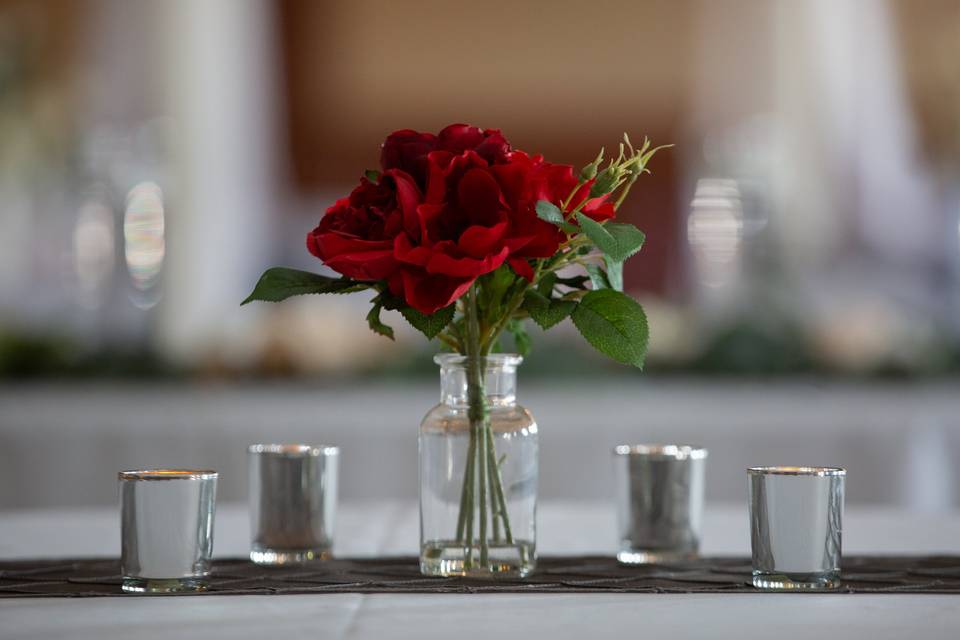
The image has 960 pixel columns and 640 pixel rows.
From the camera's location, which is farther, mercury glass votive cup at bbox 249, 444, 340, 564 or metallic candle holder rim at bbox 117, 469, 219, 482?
mercury glass votive cup at bbox 249, 444, 340, 564

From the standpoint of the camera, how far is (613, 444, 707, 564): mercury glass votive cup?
0.97 meters

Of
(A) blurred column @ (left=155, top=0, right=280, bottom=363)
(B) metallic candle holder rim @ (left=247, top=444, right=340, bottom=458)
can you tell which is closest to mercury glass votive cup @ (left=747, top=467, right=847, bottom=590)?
(B) metallic candle holder rim @ (left=247, top=444, right=340, bottom=458)

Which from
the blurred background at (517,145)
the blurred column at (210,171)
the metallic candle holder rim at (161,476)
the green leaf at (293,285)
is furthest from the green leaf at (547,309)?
the blurred column at (210,171)

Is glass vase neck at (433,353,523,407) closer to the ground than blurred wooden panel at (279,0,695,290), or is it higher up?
closer to the ground

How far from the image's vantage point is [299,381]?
2703mm

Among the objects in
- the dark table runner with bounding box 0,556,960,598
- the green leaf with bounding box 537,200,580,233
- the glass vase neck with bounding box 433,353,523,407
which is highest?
the green leaf with bounding box 537,200,580,233

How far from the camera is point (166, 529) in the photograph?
796 mm

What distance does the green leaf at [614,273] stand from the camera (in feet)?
2.77

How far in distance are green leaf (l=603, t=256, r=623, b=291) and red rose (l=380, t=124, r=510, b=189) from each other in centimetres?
10

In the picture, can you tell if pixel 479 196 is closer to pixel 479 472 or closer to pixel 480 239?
pixel 480 239

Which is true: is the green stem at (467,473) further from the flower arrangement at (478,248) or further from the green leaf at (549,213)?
the green leaf at (549,213)

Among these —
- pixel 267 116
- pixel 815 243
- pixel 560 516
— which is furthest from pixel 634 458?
pixel 267 116

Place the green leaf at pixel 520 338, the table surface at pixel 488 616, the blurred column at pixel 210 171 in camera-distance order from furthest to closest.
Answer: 1. the blurred column at pixel 210 171
2. the green leaf at pixel 520 338
3. the table surface at pixel 488 616

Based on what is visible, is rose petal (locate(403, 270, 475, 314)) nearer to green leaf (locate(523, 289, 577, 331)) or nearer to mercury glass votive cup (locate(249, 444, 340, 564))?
green leaf (locate(523, 289, 577, 331))
